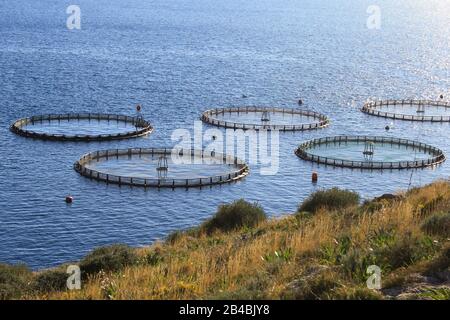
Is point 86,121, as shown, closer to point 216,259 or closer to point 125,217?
point 125,217

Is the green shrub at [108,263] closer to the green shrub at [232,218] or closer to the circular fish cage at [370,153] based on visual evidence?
the green shrub at [232,218]

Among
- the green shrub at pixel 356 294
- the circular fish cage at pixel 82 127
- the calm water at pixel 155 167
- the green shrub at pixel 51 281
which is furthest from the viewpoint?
the circular fish cage at pixel 82 127

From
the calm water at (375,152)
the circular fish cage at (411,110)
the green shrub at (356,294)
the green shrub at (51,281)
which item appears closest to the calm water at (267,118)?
the calm water at (375,152)

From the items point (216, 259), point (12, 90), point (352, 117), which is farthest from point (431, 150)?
point (216, 259)

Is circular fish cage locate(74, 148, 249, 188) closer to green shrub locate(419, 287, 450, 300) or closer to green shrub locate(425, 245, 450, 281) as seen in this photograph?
green shrub locate(425, 245, 450, 281)

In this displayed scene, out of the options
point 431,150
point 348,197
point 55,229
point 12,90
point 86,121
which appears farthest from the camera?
point 12,90
